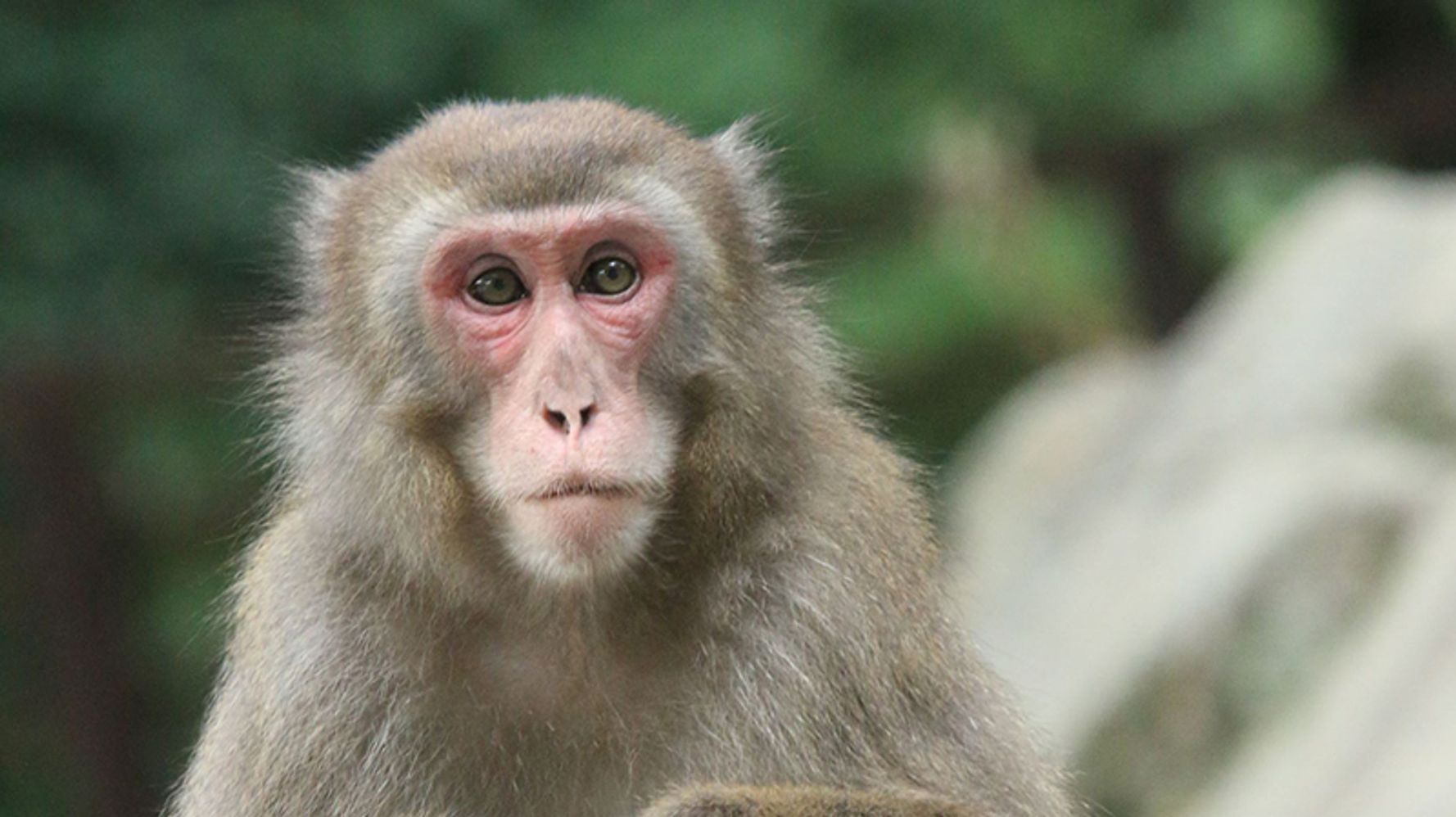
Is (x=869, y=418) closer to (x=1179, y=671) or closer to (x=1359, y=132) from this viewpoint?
(x=1179, y=671)

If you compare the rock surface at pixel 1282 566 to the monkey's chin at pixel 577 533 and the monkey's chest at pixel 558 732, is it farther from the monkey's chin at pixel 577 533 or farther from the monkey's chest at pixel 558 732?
the monkey's chin at pixel 577 533

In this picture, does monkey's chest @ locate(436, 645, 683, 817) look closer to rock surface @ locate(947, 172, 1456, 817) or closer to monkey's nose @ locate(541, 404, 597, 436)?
monkey's nose @ locate(541, 404, 597, 436)

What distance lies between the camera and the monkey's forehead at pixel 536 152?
16.5 ft

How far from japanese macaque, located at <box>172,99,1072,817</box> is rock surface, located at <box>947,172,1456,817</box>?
264cm

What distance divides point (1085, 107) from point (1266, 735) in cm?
495

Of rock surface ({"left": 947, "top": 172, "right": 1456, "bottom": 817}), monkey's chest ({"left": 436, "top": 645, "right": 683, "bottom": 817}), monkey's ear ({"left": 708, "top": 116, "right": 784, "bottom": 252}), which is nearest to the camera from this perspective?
monkey's chest ({"left": 436, "top": 645, "right": 683, "bottom": 817})

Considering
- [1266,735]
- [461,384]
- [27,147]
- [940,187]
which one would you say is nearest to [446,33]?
[27,147]

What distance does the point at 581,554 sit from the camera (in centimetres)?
474

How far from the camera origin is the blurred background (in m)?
8.95

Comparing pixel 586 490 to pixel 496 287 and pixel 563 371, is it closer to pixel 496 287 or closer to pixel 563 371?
pixel 563 371

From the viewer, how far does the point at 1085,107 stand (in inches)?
501

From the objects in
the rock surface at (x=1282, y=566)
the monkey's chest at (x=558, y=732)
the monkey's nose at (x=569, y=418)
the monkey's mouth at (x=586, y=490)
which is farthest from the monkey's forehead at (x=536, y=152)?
the rock surface at (x=1282, y=566)

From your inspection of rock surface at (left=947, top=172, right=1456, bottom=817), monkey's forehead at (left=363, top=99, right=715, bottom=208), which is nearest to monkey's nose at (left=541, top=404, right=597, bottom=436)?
monkey's forehead at (left=363, top=99, right=715, bottom=208)

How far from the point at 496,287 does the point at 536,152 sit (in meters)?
0.33
